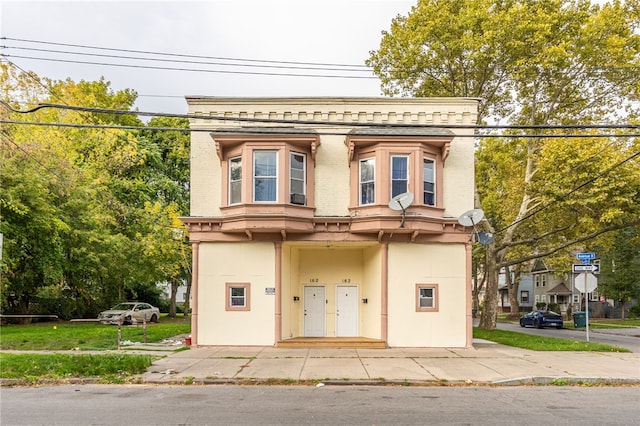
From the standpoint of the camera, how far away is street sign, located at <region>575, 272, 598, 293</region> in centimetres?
1947

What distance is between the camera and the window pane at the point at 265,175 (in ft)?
57.9

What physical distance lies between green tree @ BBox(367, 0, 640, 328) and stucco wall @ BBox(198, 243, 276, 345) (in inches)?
529

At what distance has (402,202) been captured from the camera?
16719mm

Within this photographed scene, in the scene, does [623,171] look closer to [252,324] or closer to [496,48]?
[496,48]

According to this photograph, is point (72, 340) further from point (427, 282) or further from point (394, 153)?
point (394, 153)

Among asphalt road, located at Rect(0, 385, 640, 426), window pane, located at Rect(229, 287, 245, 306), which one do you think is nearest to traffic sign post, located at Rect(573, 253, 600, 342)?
asphalt road, located at Rect(0, 385, 640, 426)

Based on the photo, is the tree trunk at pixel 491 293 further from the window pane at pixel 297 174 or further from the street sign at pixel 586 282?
the window pane at pixel 297 174

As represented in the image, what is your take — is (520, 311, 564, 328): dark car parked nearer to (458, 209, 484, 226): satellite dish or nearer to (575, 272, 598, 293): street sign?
(575, 272, 598, 293): street sign

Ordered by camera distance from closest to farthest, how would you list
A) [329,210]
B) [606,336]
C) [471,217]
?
[471,217]
[329,210]
[606,336]

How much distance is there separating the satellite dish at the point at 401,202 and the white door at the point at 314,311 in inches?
203

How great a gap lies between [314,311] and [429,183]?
6.49 metres

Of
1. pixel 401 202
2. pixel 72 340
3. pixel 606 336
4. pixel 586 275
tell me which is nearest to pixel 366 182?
pixel 401 202

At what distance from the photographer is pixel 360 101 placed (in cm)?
1852

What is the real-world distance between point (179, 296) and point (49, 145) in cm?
4639
